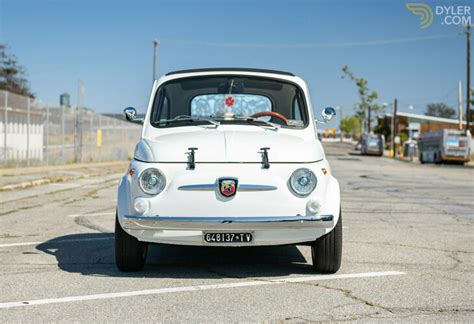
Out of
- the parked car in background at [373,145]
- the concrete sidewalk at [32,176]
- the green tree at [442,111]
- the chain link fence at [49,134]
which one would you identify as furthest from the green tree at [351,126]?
the concrete sidewalk at [32,176]

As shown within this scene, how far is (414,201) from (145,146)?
9.50m

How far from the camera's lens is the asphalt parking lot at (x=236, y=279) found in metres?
4.80

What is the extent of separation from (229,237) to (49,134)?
2271cm

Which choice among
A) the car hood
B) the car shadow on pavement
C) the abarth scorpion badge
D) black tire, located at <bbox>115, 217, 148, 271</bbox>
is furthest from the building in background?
the abarth scorpion badge

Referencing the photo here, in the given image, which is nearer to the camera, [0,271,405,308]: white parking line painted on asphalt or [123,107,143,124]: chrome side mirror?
[0,271,405,308]: white parking line painted on asphalt

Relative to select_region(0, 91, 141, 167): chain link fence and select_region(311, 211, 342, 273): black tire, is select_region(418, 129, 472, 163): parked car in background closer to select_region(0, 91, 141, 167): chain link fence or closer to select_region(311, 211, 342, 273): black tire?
select_region(0, 91, 141, 167): chain link fence

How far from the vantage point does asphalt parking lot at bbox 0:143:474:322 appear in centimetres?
480

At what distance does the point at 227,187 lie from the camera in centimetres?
573

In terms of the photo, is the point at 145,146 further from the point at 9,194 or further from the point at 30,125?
the point at 30,125

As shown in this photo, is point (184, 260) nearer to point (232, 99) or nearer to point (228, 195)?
point (228, 195)

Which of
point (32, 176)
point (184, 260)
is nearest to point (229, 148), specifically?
point (184, 260)

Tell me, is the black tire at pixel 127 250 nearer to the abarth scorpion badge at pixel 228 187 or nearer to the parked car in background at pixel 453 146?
the abarth scorpion badge at pixel 228 187

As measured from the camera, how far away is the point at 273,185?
18.9ft

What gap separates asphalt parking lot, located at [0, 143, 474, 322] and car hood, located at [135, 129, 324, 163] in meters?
1.02
